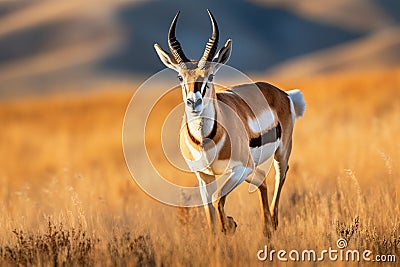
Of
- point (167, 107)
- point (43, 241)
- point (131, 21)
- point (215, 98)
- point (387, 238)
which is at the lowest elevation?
point (387, 238)

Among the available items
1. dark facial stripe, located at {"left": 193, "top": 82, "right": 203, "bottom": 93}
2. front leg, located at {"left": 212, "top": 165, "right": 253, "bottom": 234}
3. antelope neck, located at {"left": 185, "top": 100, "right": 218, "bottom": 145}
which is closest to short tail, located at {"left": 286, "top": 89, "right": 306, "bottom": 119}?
front leg, located at {"left": 212, "top": 165, "right": 253, "bottom": 234}

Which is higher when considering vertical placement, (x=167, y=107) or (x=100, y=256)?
(x=167, y=107)

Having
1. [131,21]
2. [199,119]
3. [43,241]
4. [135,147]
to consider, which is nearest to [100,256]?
[43,241]

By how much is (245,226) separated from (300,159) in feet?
30.4

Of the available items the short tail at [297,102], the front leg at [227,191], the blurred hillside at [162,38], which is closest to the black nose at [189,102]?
the front leg at [227,191]

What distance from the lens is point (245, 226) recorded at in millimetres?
8562

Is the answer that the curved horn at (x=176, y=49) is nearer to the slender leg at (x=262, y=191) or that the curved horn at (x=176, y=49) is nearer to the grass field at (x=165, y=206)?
the grass field at (x=165, y=206)

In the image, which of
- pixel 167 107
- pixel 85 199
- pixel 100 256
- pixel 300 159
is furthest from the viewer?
pixel 167 107

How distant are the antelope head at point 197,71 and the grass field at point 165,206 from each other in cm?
155

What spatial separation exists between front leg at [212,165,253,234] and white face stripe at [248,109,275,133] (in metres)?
0.65

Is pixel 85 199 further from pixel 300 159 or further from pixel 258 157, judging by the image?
pixel 300 159

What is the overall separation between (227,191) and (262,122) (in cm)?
138

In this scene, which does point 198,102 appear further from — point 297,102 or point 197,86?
point 297,102

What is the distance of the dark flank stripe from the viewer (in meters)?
8.38
